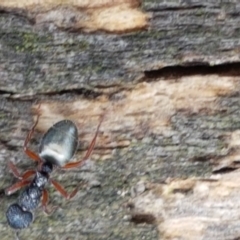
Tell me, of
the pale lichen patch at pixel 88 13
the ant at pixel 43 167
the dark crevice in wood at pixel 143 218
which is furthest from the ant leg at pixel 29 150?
the dark crevice in wood at pixel 143 218

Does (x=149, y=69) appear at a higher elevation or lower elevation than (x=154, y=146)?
higher

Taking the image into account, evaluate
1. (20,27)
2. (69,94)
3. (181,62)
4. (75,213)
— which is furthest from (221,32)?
(75,213)

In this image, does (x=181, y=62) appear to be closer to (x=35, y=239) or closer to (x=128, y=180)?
(x=128, y=180)

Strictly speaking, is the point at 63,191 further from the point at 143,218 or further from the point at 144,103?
the point at 144,103

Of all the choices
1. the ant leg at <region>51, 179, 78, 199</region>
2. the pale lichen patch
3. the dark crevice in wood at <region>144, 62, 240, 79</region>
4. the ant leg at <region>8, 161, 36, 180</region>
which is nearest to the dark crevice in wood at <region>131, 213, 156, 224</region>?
the ant leg at <region>51, 179, 78, 199</region>

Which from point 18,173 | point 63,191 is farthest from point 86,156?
point 18,173

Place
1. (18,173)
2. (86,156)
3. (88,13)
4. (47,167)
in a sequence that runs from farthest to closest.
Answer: (47,167), (18,173), (86,156), (88,13)
